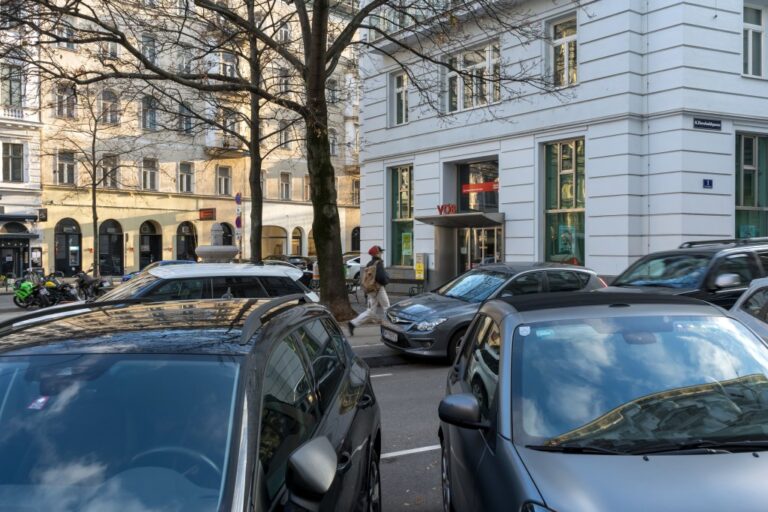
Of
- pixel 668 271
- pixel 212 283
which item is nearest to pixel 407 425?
pixel 212 283

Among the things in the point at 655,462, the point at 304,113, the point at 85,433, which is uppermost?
the point at 304,113

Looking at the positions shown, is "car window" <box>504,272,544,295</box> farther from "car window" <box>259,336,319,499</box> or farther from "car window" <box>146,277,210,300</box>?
"car window" <box>259,336,319,499</box>

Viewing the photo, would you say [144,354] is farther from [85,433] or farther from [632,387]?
[632,387]

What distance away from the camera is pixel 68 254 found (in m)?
37.0

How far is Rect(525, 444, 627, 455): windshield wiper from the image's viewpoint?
2693 mm

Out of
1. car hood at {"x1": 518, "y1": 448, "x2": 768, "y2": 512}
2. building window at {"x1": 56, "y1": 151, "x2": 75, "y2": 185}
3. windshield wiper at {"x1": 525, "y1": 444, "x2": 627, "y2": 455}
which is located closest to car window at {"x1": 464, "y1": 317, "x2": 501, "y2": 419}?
windshield wiper at {"x1": 525, "y1": 444, "x2": 627, "y2": 455}

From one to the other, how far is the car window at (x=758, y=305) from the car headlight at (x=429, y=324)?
4.43 metres

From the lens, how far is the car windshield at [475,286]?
10.3 m

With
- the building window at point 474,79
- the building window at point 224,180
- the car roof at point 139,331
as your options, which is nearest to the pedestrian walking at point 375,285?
the building window at point 474,79

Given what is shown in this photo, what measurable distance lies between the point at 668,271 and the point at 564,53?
1084cm

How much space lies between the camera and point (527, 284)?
10375mm

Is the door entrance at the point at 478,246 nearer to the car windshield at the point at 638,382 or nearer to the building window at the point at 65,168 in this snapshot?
the car windshield at the point at 638,382

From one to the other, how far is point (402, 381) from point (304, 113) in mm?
6584

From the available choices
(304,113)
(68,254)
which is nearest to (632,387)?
(304,113)
